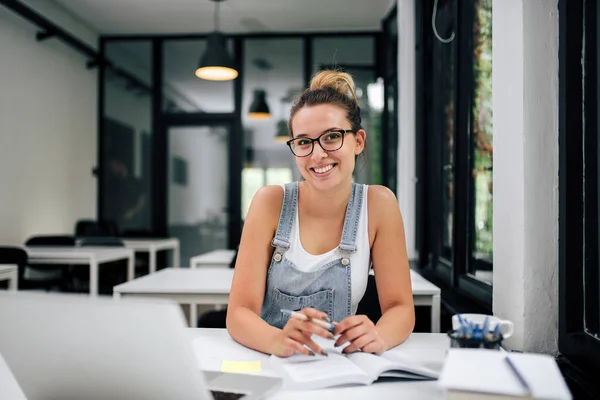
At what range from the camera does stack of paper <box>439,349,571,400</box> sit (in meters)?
0.73

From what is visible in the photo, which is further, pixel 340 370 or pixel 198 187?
pixel 198 187

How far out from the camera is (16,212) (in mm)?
5188

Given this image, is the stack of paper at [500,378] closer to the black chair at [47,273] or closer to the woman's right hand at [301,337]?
the woman's right hand at [301,337]

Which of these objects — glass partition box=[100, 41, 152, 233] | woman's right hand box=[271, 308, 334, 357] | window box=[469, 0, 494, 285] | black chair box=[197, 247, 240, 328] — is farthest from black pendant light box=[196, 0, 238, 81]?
woman's right hand box=[271, 308, 334, 357]

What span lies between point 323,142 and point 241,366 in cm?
66

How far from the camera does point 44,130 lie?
5.72m

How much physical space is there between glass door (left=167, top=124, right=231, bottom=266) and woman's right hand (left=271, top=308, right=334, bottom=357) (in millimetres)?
5663

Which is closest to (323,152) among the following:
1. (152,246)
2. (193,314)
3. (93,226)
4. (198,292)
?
(198,292)

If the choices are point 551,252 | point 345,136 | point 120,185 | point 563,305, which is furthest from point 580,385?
point 120,185

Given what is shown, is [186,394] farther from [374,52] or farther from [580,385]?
[374,52]

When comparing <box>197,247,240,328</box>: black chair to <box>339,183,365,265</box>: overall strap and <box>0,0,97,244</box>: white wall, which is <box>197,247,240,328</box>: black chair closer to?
<box>339,183,365,265</box>: overall strap

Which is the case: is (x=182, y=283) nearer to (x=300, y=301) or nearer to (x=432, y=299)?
(x=300, y=301)

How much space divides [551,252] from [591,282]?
13 cm

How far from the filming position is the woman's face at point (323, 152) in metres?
1.48
